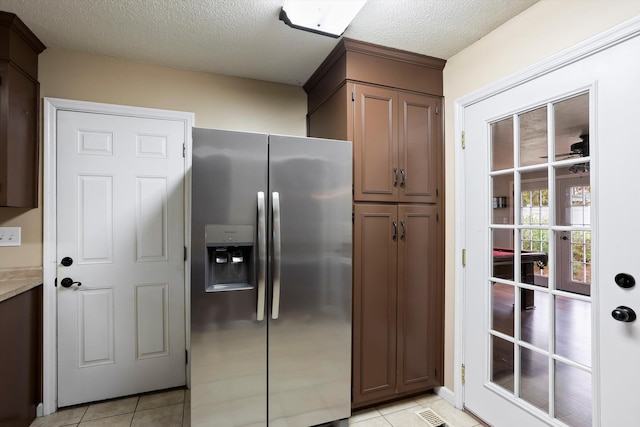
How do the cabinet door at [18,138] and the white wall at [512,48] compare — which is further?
the cabinet door at [18,138]

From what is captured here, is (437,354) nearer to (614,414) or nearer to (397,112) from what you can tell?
(614,414)

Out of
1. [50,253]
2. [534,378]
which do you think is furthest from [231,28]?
[534,378]

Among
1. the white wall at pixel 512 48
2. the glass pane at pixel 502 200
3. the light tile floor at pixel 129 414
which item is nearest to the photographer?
the white wall at pixel 512 48

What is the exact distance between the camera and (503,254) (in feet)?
6.19

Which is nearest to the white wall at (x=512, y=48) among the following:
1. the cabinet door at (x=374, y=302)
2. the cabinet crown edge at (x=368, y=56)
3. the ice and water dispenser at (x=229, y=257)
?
the cabinet crown edge at (x=368, y=56)

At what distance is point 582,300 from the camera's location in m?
1.49

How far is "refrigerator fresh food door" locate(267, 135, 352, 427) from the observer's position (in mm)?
1770

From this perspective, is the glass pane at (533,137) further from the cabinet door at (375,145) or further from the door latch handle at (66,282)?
the door latch handle at (66,282)

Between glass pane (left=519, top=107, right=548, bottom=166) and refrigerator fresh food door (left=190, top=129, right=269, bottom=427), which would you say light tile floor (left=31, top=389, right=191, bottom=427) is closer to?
refrigerator fresh food door (left=190, top=129, right=269, bottom=427)

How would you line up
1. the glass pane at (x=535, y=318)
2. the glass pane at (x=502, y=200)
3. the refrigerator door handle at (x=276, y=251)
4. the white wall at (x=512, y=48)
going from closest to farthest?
the white wall at (x=512, y=48) < the glass pane at (x=535, y=318) < the refrigerator door handle at (x=276, y=251) < the glass pane at (x=502, y=200)

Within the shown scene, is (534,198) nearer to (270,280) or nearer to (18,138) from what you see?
(270,280)

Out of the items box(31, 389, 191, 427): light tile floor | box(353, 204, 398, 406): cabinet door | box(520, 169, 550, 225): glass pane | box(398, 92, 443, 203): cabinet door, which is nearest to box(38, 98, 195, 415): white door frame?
box(31, 389, 191, 427): light tile floor

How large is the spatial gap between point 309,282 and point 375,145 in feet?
3.33

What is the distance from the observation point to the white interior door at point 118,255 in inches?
84.3
